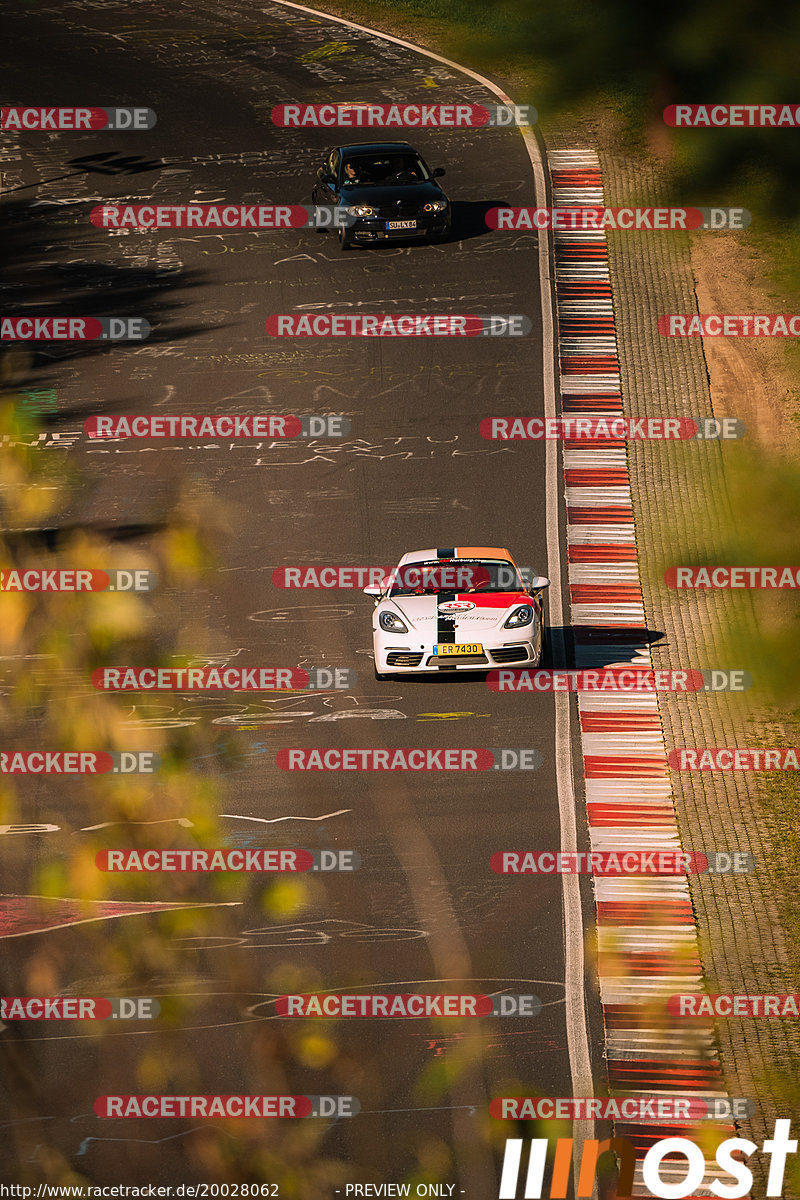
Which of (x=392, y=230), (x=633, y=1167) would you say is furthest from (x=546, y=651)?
(x=392, y=230)

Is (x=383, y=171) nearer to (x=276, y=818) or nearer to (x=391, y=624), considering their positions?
(x=391, y=624)

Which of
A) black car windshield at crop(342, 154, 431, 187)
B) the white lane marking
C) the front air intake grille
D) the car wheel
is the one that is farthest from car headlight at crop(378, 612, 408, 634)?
the car wheel

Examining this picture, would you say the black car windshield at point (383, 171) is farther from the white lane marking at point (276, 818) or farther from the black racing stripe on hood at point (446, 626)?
the white lane marking at point (276, 818)

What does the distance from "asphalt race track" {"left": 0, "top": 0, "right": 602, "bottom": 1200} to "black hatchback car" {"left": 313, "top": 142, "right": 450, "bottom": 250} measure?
27.0 inches

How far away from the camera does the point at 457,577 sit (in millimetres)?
16547

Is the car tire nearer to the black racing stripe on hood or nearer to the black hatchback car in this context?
the black racing stripe on hood

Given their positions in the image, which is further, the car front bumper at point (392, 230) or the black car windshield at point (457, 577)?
the car front bumper at point (392, 230)

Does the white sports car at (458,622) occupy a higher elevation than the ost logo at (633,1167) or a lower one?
higher

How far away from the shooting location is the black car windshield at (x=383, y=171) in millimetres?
28156

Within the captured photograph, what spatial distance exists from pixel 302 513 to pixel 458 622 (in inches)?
232

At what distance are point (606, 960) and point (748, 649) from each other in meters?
9.91

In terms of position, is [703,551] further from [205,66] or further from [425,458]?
[205,66]

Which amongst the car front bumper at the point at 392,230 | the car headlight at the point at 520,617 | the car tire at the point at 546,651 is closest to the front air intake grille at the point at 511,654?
the car headlight at the point at 520,617

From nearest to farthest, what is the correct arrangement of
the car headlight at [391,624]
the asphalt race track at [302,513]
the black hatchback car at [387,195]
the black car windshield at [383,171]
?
1. the asphalt race track at [302,513]
2. the car headlight at [391,624]
3. the black hatchback car at [387,195]
4. the black car windshield at [383,171]
